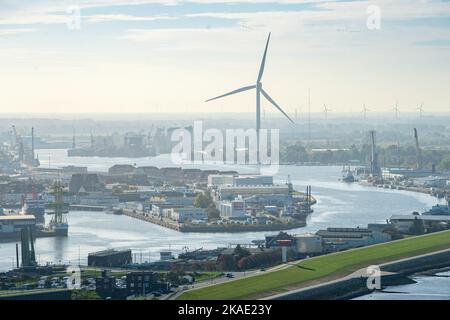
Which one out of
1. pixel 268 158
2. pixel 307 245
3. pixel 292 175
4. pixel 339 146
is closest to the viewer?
pixel 307 245

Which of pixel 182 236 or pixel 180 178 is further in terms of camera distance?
pixel 180 178

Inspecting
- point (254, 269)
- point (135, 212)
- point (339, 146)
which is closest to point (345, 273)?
point (254, 269)

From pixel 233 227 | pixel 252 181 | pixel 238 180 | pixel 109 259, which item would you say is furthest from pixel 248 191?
pixel 109 259

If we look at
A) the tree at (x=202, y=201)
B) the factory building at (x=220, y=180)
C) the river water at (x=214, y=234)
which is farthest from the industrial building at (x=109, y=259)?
the factory building at (x=220, y=180)

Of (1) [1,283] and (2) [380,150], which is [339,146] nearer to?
(2) [380,150]

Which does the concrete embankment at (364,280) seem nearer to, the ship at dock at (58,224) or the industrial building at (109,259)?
the industrial building at (109,259)
